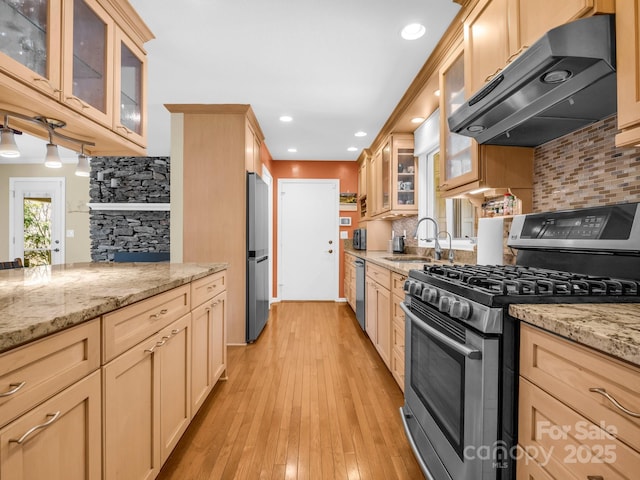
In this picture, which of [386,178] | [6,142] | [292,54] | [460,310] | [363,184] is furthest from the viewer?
[363,184]

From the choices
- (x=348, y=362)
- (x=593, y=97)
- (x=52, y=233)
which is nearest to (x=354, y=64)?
(x=593, y=97)

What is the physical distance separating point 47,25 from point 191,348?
5.24 ft

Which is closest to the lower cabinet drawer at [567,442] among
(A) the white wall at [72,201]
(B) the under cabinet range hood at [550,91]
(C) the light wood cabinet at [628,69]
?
A: (C) the light wood cabinet at [628,69]

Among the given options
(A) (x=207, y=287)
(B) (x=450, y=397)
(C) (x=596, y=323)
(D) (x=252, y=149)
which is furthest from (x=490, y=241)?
(D) (x=252, y=149)

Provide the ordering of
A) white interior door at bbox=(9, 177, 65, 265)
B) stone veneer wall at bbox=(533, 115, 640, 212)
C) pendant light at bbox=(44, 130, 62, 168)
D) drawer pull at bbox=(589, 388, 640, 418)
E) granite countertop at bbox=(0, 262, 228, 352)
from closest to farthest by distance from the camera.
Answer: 1. drawer pull at bbox=(589, 388, 640, 418)
2. granite countertop at bbox=(0, 262, 228, 352)
3. stone veneer wall at bbox=(533, 115, 640, 212)
4. pendant light at bbox=(44, 130, 62, 168)
5. white interior door at bbox=(9, 177, 65, 265)

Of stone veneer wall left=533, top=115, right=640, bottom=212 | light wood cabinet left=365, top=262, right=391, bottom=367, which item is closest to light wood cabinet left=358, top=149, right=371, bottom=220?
light wood cabinet left=365, top=262, right=391, bottom=367

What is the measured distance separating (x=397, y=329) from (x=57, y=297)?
1934mm

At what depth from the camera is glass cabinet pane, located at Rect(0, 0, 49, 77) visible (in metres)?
1.18

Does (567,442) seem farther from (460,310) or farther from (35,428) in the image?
(35,428)

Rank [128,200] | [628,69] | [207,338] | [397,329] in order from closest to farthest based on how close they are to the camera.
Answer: [628,69], [207,338], [397,329], [128,200]

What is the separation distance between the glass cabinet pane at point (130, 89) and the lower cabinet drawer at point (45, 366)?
1.48 m

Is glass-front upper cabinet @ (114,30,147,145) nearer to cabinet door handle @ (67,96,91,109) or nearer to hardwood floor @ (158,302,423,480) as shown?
cabinet door handle @ (67,96,91,109)

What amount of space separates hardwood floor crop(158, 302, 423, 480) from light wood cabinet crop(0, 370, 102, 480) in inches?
29.2

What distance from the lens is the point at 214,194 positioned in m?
3.37
